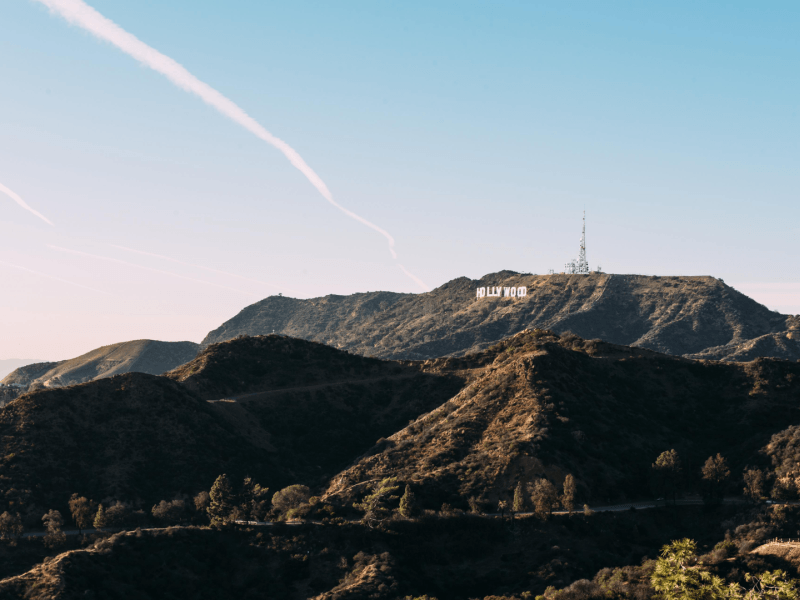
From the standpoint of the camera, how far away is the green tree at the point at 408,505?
89338 mm

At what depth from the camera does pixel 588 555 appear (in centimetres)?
8100

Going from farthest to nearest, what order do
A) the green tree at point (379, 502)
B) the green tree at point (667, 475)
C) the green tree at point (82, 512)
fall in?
1. the green tree at point (667, 475)
2. the green tree at point (82, 512)
3. the green tree at point (379, 502)

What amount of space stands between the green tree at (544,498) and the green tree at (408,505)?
1572 centimetres

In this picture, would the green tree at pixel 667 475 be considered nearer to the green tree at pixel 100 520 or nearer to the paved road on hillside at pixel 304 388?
the paved road on hillside at pixel 304 388

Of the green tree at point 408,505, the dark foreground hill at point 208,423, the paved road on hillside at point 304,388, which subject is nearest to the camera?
the green tree at point 408,505

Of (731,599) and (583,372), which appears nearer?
(731,599)

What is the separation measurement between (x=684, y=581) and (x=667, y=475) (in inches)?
1750

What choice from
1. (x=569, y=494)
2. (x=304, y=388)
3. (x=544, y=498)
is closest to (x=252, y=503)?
(x=544, y=498)

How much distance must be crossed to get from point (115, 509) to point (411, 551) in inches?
1675

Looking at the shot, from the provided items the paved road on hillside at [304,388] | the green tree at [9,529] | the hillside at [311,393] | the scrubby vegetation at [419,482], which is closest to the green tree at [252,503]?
the scrubby vegetation at [419,482]

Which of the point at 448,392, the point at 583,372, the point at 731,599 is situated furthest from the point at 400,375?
the point at 731,599

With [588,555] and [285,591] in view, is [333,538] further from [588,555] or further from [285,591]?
[588,555]

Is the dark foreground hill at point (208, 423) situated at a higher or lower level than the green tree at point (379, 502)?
higher

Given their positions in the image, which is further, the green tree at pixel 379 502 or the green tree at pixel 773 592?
the green tree at pixel 379 502
